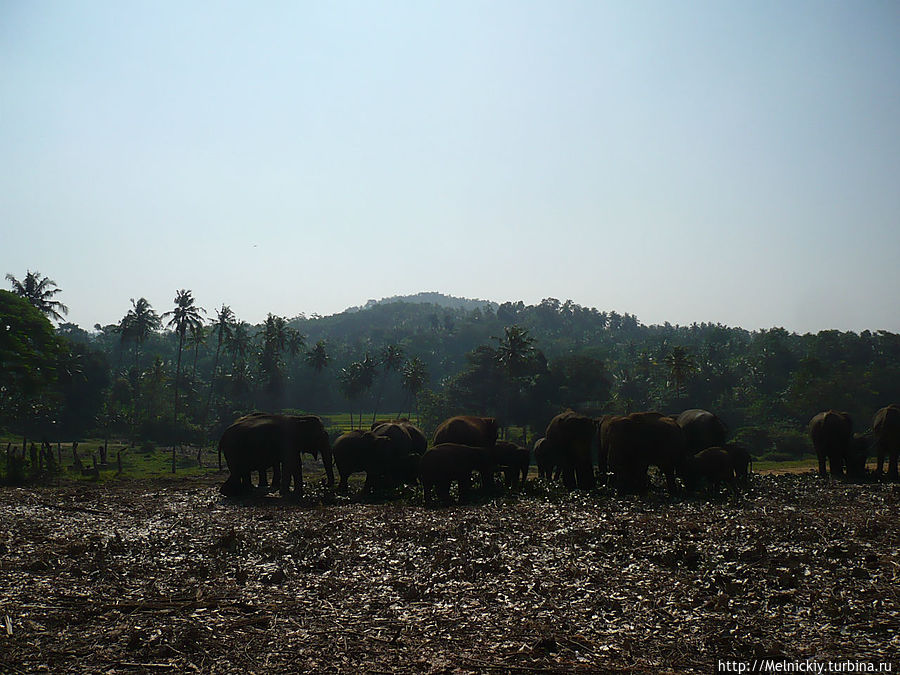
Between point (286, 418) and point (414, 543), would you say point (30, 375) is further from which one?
point (414, 543)

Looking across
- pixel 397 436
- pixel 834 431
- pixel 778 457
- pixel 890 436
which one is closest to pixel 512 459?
pixel 397 436

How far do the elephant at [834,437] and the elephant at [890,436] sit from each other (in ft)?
3.50

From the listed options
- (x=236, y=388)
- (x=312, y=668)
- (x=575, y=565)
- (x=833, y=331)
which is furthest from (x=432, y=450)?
(x=833, y=331)

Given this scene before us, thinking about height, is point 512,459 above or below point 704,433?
below

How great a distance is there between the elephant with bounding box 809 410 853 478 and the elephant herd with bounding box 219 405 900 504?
32mm

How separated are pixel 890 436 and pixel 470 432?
48.3 feet

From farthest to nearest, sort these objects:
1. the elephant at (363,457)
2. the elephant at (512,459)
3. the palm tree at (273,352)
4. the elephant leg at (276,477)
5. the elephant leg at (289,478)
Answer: the palm tree at (273,352), the elephant leg at (276,477), the elephant at (512,459), the elephant leg at (289,478), the elephant at (363,457)

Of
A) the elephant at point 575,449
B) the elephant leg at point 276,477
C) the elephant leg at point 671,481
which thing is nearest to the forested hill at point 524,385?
the elephant leg at point 276,477

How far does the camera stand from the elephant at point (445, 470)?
59.3 ft

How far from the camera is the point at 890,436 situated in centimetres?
2105

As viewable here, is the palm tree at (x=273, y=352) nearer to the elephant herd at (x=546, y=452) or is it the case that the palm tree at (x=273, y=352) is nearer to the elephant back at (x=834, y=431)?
the elephant herd at (x=546, y=452)

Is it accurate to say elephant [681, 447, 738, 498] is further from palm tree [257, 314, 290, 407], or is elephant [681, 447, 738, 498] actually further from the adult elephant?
palm tree [257, 314, 290, 407]

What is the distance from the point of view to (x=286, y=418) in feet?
73.5

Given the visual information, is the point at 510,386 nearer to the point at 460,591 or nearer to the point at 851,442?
the point at 851,442
